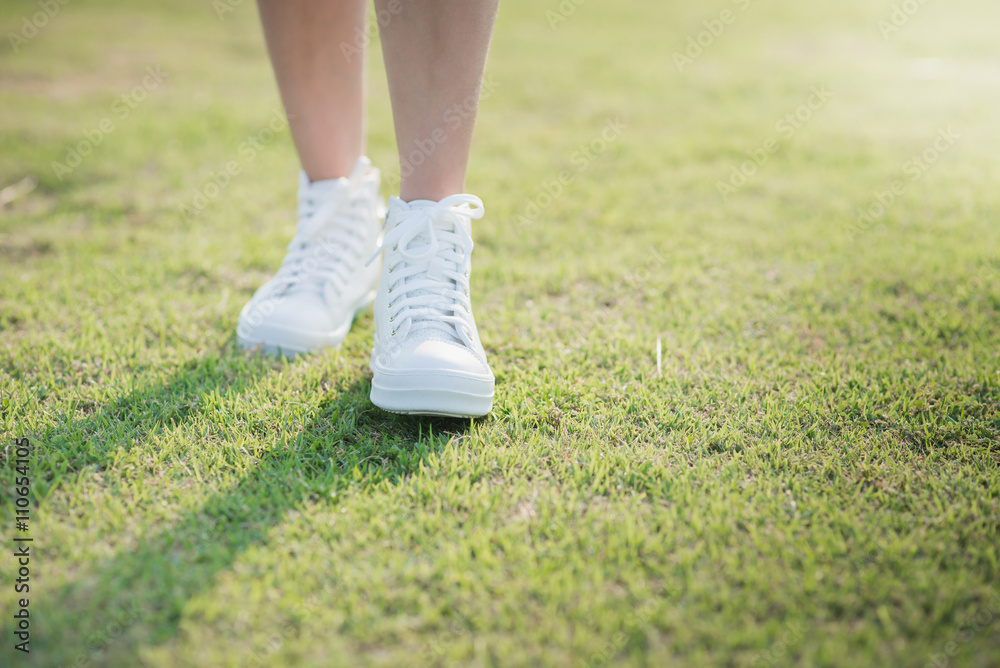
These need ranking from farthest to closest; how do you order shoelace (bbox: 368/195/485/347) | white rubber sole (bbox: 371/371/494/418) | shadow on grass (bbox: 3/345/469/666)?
shoelace (bbox: 368/195/485/347) → white rubber sole (bbox: 371/371/494/418) → shadow on grass (bbox: 3/345/469/666)

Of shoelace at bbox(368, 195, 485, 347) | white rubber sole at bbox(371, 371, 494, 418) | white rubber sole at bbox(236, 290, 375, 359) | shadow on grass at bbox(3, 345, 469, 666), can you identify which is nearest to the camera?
shadow on grass at bbox(3, 345, 469, 666)

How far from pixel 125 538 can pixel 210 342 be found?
83cm

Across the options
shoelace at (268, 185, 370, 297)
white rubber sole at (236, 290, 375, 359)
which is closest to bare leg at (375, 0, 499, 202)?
shoelace at (268, 185, 370, 297)

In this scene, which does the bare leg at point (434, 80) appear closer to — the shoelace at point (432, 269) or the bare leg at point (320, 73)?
the shoelace at point (432, 269)

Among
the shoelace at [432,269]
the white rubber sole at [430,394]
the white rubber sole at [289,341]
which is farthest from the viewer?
the white rubber sole at [289,341]

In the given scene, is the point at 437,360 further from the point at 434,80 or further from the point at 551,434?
the point at 434,80

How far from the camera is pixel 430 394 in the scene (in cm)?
149

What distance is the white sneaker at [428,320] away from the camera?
1493mm

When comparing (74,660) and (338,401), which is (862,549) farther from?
(74,660)

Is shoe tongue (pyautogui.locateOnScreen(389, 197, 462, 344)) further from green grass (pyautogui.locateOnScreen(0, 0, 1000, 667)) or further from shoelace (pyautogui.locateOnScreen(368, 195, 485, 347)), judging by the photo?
green grass (pyautogui.locateOnScreen(0, 0, 1000, 667))

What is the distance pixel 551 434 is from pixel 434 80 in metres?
0.89

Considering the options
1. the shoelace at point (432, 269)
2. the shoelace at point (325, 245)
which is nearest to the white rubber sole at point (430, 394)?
the shoelace at point (432, 269)

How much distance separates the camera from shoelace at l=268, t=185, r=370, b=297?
1.92 meters

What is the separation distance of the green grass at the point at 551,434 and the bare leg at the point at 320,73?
56 cm
